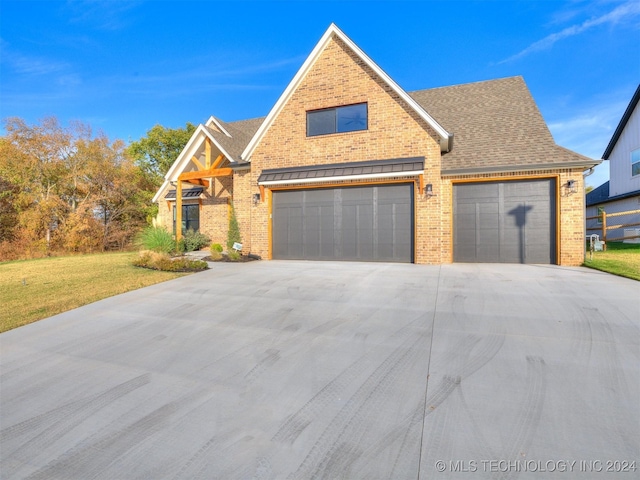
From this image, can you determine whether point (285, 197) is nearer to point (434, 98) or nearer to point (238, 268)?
point (238, 268)

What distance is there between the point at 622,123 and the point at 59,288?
92.8ft

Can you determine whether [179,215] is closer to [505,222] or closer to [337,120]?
[337,120]

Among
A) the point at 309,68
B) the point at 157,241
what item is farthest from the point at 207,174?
the point at 309,68

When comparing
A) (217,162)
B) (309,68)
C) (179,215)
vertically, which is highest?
(309,68)

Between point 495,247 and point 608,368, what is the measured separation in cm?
784

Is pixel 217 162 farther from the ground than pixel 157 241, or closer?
farther from the ground

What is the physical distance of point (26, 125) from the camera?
17.8 meters

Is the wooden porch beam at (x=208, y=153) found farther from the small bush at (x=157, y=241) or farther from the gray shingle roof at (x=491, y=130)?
the small bush at (x=157, y=241)

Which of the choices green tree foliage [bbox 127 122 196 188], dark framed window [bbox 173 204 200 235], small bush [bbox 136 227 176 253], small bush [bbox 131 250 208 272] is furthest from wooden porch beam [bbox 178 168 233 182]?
green tree foliage [bbox 127 122 196 188]

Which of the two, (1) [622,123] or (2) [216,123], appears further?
(1) [622,123]

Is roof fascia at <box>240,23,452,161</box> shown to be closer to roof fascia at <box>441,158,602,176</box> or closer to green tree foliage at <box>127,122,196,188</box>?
roof fascia at <box>441,158,602,176</box>

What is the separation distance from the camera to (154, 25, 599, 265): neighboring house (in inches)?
395

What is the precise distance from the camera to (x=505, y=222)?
33.7 feet

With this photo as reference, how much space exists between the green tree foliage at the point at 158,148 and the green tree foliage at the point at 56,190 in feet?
23.9
